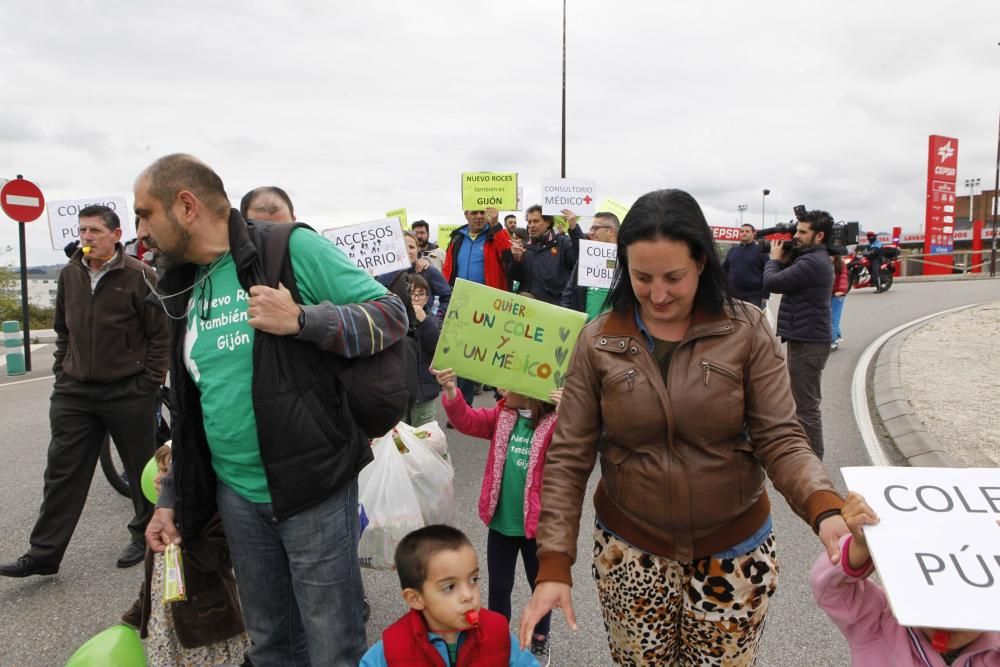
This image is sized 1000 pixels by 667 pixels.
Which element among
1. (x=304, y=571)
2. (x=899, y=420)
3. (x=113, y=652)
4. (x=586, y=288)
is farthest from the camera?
(x=586, y=288)

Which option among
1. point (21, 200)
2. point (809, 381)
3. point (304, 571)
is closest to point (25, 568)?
point (304, 571)

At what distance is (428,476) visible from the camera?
3.21 metres

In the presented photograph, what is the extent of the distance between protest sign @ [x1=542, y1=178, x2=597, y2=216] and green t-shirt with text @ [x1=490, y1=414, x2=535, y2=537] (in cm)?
740

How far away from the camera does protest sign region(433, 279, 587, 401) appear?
10.4 feet

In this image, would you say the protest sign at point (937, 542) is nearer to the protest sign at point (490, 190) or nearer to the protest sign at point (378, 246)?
the protest sign at point (378, 246)

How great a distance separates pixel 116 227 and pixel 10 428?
15.0ft

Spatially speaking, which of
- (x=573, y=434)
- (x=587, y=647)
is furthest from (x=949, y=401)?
(x=573, y=434)

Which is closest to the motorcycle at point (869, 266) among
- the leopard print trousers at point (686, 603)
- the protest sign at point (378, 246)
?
the protest sign at point (378, 246)

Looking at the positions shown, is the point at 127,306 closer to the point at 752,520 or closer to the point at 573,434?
the point at 573,434

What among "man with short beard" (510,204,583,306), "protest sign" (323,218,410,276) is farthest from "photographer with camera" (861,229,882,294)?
"protest sign" (323,218,410,276)

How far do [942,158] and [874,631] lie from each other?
3262cm

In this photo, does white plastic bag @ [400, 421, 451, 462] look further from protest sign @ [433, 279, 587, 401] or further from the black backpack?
the black backpack

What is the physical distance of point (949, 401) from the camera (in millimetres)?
7047

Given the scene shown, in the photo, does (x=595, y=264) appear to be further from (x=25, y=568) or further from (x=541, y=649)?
(x=25, y=568)
